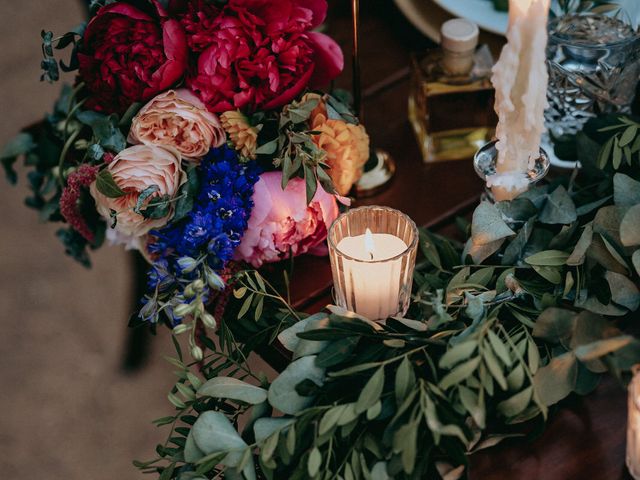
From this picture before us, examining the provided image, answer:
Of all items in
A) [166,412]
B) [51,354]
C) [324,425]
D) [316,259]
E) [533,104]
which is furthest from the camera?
[51,354]

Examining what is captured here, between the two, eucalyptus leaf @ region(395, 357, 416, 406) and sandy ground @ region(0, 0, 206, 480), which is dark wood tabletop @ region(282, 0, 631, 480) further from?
sandy ground @ region(0, 0, 206, 480)

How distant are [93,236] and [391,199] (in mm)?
295

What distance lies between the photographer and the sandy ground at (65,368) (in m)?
1.15

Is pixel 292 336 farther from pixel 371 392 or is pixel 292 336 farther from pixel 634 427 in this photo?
pixel 634 427

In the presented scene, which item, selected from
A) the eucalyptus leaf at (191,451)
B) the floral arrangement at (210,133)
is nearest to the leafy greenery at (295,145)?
the floral arrangement at (210,133)

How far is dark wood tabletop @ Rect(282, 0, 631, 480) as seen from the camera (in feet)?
1.68

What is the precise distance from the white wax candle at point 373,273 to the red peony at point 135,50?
0.20 meters

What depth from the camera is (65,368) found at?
49.4 inches

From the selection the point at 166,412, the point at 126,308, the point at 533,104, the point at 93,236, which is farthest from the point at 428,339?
the point at 126,308

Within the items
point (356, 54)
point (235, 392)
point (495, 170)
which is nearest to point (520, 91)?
point (495, 170)

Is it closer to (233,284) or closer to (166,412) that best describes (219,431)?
(233,284)

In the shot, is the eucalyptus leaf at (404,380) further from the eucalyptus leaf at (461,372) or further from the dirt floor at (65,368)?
the dirt floor at (65,368)

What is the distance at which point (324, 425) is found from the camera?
46 centimetres

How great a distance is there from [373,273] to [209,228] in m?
0.13
